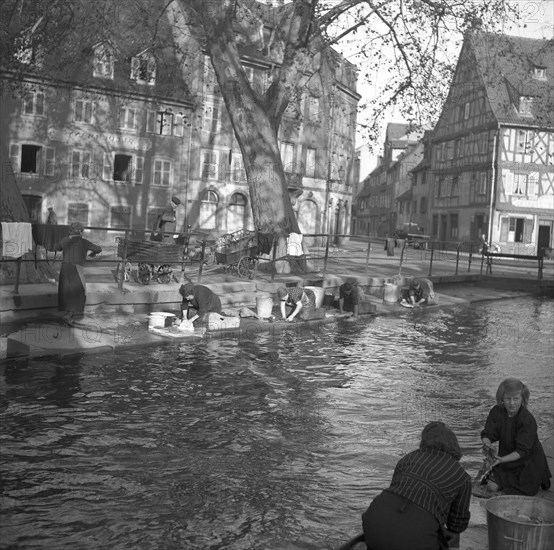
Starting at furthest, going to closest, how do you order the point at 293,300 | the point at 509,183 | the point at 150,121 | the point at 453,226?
the point at 453,226 → the point at 509,183 → the point at 150,121 → the point at 293,300

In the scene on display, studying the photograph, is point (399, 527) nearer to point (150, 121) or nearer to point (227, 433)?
point (227, 433)

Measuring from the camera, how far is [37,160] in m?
39.7

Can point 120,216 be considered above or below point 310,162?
below

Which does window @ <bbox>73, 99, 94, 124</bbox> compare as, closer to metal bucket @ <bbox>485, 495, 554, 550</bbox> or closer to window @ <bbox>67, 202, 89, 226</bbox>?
window @ <bbox>67, 202, 89, 226</bbox>

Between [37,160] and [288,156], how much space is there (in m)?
17.3

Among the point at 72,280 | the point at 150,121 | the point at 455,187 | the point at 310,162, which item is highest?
the point at 150,121

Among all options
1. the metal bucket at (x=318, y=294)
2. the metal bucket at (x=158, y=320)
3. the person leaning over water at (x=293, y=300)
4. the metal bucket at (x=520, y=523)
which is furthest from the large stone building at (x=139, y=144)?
the metal bucket at (x=520, y=523)

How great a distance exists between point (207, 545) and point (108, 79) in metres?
39.2

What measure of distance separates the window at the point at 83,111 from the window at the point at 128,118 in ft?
5.71

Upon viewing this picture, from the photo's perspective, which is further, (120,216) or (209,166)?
(209,166)

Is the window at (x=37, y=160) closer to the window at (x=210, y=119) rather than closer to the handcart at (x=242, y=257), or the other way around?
the window at (x=210, y=119)

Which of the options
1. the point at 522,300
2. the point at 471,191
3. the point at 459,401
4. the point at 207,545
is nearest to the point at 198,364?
the point at 459,401

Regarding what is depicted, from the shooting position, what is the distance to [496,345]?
14734 millimetres

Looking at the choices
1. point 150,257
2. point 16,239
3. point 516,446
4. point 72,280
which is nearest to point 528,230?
point 150,257
